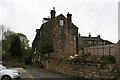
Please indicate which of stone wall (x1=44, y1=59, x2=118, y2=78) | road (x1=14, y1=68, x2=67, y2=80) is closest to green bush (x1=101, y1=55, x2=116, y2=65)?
stone wall (x1=44, y1=59, x2=118, y2=78)

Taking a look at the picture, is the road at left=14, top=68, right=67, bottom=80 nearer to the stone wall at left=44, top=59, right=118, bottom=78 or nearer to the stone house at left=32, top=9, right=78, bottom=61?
the stone wall at left=44, top=59, right=118, bottom=78

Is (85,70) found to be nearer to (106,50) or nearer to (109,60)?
(106,50)

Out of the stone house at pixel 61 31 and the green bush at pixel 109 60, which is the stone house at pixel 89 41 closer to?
the stone house at pixel 61 31

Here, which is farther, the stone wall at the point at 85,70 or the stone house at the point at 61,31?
the stone house at the point at 61,31

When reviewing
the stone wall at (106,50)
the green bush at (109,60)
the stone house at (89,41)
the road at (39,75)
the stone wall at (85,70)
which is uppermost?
the stone house at (89,41)

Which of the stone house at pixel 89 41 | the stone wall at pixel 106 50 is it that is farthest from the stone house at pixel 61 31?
the stone wall at pixel 106 50

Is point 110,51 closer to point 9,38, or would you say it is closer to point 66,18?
point 66,18

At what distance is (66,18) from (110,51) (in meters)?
35.5

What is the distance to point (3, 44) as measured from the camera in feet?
224

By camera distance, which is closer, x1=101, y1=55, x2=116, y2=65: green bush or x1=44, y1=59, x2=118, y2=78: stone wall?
x1=44, y1=59, x2=118, y2=78: stone wall

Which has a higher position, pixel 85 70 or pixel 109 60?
pixel 109 60

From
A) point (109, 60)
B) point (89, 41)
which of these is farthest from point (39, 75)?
point (89, 41)

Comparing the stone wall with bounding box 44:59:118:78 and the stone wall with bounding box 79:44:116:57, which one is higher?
the stone wall with bounding box 79:44:116:57

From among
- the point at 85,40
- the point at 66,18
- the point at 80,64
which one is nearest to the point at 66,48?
the point at 66,18
